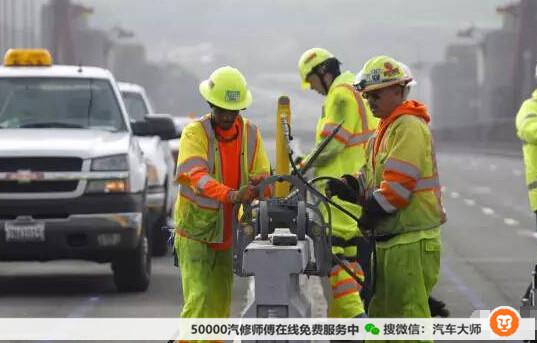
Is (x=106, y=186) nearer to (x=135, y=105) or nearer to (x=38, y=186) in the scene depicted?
(x=38, y=186)

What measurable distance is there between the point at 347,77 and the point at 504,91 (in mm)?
138660

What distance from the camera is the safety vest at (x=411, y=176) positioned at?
8219 mm

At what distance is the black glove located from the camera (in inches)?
337

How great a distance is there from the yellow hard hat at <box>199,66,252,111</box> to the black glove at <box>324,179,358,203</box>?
2.84ft

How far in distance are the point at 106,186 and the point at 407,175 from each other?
7.36m

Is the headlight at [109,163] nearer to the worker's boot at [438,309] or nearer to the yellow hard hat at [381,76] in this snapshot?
the worker's boot at [438,309]

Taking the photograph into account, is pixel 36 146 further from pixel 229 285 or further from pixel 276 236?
pixel 276 236

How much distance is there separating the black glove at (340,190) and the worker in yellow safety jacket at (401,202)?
0.16 m

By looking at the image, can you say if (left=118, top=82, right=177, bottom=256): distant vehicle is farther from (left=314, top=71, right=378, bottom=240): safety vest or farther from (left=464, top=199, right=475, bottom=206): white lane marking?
(left=464, top=199, right=475, bottom=206): white lane marking

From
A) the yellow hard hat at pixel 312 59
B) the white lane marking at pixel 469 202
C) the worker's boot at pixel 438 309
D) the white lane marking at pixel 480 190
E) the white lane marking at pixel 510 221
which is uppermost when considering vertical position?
the yellow hard hat at pixel 312 59

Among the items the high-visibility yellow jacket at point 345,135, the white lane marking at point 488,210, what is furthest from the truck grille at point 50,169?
the white lane marking at point 488,210

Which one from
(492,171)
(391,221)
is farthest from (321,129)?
(492,171)

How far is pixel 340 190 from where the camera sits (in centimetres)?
857

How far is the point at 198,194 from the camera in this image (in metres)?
9.34
